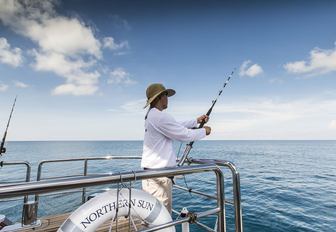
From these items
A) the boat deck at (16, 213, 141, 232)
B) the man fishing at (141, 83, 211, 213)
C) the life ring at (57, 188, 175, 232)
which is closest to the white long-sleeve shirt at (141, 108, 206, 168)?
the man fishing at (141, 83, 211, 213)

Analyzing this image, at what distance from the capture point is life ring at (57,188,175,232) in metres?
1.41

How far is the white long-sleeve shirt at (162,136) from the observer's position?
2.32 metres

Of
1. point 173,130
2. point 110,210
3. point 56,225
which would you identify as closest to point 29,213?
point 56,225

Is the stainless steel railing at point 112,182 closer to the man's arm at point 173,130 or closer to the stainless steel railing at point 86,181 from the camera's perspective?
the stainless steel railing at point 86,181

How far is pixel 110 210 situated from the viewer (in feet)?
4.97

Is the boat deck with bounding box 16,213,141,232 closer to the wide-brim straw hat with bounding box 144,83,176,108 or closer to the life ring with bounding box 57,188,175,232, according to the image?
the life ring with bounding box 57,188,175,232

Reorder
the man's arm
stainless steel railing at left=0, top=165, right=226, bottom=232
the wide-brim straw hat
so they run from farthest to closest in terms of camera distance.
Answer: the wide-brim straw hat
the man's arm
stainless steel railing at left=0, top=165, right=226, bottom=232

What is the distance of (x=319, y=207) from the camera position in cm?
968

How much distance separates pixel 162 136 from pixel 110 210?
1.06 m

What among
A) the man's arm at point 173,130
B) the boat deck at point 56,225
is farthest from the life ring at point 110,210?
the boat deck at point 56,225

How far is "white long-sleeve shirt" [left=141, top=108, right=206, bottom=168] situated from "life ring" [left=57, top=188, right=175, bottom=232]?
72 centimetres

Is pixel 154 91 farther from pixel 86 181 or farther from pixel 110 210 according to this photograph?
pixel 86 181

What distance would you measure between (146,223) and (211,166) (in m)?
0.66

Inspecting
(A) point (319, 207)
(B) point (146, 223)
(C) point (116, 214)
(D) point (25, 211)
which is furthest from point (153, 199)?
(A) point (319, 207)
